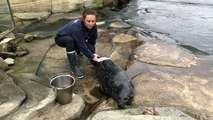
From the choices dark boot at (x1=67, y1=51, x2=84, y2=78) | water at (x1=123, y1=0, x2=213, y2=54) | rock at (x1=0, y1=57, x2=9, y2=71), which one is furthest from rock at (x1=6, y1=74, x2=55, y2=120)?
water at (x1=123, y1=0, x2=213, y2=54)

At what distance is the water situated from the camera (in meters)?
8.52

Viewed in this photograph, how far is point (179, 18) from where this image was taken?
1043cm

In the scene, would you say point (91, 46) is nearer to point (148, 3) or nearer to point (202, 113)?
point (202, 113)

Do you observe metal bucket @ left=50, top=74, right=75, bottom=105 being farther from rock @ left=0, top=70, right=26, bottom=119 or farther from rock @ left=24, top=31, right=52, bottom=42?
rock @ left=24, top=31, right=52, bottom=42

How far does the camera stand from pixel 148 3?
1270 centimetres

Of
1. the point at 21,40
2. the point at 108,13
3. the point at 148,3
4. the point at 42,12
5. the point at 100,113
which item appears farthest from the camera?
the point at 148,3

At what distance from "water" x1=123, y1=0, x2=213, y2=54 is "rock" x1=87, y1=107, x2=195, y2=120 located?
3.54 m

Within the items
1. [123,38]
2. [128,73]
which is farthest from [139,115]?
[123,38]

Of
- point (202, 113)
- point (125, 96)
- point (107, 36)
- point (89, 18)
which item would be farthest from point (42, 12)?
point (202, 113)

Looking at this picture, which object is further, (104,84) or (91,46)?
(91,46)

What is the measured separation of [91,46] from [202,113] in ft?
8.63

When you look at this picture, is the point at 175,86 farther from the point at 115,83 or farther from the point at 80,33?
the point at 80,33

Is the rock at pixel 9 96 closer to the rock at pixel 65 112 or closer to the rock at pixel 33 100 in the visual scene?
the rock at pixel 33 100

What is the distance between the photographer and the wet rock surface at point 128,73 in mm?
4574
